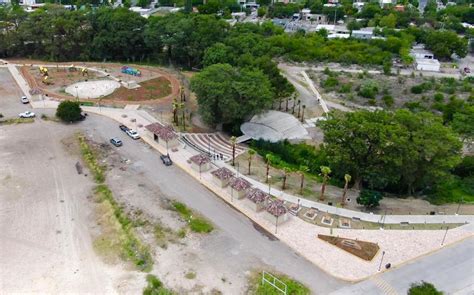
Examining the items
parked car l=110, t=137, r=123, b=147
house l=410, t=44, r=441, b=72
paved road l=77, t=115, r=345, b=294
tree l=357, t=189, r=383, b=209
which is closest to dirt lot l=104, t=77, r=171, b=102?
paved road l=77, t=115, r=345, b=294

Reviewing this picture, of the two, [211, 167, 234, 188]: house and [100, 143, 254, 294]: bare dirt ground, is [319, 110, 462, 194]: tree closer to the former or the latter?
[211, 167, 234, 188]: house

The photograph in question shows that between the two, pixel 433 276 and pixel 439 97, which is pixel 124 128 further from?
pixel 439 97

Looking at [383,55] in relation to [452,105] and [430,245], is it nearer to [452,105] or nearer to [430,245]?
[452,105]

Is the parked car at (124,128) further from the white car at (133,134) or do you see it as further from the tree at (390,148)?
the tree at (390,148)

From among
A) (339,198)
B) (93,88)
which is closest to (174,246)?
(339,198)

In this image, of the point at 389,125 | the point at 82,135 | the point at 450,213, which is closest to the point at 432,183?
the point at 450,213

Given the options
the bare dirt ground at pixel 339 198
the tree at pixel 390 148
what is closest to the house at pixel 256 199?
the bare dirt ground at pixel 339 198
